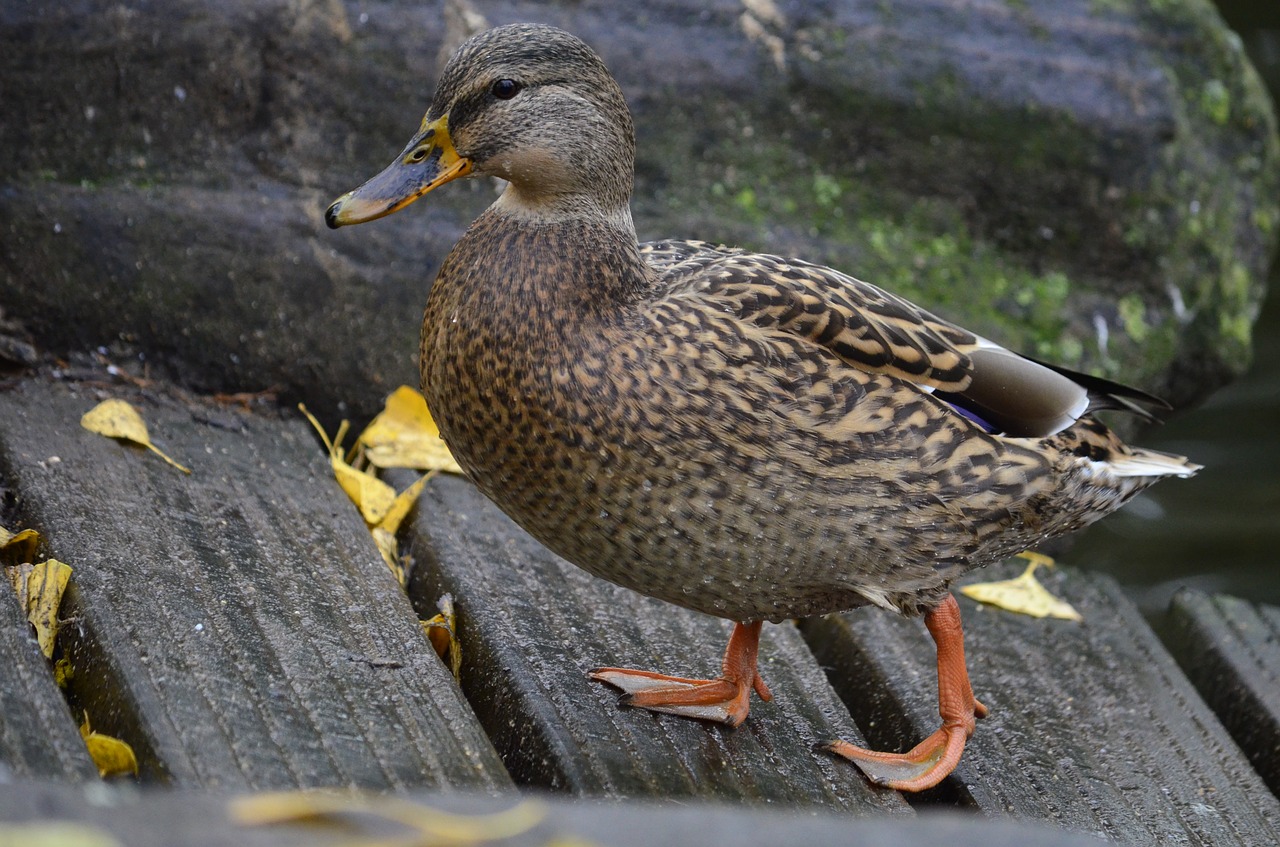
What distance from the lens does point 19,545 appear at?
233 centimetres

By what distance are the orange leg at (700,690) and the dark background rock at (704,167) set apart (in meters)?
1.23

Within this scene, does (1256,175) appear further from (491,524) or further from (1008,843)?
(1008,843)

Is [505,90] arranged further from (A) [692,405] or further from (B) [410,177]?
(A) [692,405]

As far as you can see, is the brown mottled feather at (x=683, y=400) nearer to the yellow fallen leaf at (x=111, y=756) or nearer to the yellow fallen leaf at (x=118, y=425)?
the yellow fallen leaf at (x=118, y=425)

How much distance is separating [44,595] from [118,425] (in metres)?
0.74

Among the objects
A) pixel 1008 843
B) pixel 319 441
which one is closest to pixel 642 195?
pixel 319 441

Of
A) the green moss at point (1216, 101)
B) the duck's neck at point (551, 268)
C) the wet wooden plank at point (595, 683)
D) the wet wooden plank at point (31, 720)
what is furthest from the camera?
the green moss at point (1216, 101)

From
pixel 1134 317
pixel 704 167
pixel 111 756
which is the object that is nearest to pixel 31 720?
pixel 111 756

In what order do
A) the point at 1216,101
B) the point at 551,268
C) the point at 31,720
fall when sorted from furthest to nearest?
the point at 1216,101 → the point at 551,268 → the point at 31,720

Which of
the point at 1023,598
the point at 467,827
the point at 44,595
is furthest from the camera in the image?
the point at 1023,598

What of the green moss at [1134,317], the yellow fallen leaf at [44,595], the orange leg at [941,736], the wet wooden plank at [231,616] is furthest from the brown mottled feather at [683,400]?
the green moss at [1134,317]

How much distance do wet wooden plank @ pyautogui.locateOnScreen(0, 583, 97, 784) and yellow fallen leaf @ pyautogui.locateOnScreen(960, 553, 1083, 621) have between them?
2.12 m

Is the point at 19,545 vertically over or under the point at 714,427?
under

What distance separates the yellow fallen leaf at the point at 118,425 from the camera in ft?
9.18
